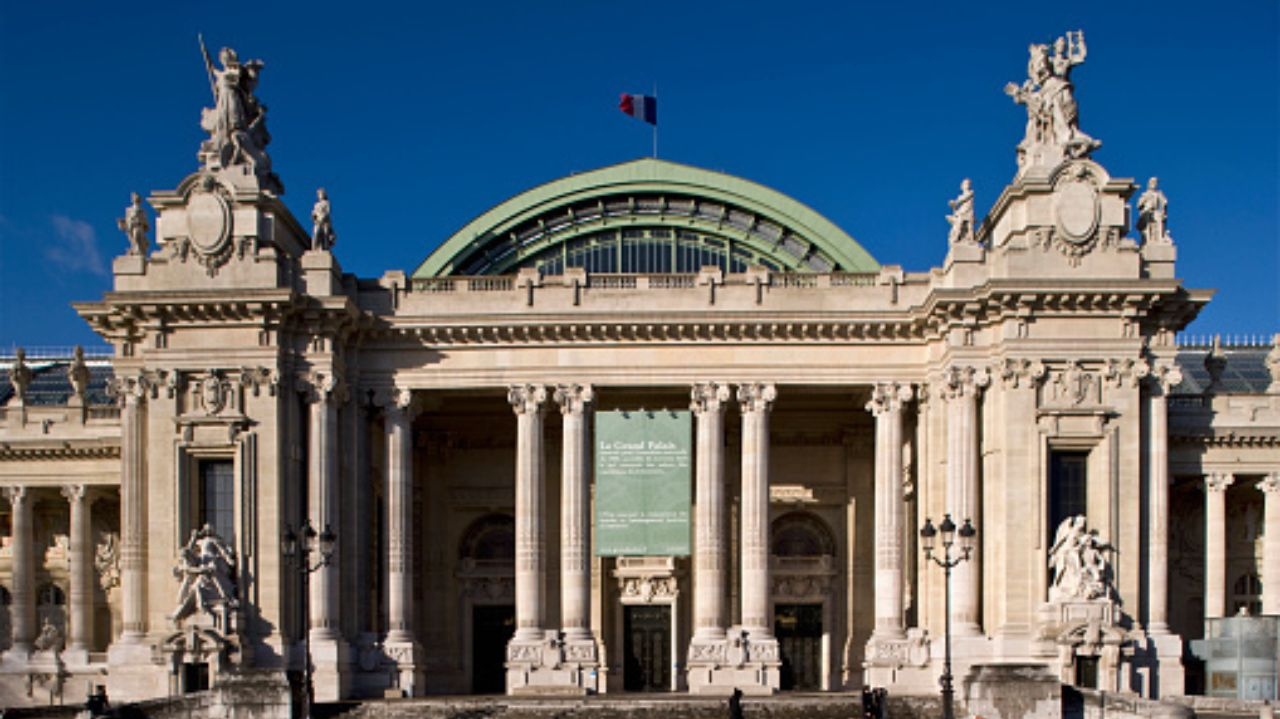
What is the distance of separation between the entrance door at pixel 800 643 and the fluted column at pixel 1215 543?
507 inches

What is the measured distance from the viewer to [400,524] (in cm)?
4341

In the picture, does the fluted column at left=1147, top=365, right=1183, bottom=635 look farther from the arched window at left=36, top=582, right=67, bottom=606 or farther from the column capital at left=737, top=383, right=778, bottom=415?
the arched window at left=36, top=582, right=67, bottom=606

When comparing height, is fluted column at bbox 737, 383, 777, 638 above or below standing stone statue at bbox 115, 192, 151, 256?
below

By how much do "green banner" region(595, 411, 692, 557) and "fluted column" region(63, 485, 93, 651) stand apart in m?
18.6

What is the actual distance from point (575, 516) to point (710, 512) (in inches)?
165

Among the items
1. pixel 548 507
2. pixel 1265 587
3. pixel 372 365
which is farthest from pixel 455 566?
pixel 1265 587

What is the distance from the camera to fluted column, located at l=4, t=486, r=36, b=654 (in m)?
48.4

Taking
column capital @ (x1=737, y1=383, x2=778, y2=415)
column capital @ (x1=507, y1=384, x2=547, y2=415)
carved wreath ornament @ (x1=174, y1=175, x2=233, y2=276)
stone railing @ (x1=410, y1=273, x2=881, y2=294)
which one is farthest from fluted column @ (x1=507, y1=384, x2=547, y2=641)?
carved wreath ornament @ (x1=174, y1=175, x2=233, y2=276)

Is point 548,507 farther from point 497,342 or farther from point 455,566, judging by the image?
point 497,342

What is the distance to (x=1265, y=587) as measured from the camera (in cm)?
4578

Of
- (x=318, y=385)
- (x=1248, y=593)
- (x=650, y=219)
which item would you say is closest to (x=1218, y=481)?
(x=1248, y=593)

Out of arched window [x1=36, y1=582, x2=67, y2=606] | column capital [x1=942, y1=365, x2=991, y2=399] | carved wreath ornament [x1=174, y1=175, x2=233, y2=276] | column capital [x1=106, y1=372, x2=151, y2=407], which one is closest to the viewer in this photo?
column capital [x1=942, y1=365, x2=991, y2=399]

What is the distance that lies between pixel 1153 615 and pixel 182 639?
90.7 feet

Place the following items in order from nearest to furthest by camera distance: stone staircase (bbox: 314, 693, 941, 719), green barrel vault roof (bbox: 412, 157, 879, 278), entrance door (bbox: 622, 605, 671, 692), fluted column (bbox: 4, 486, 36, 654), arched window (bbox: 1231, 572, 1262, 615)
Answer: stone staircase (bbox: 314, 693, 941, 719) → entrance door (bbox: 622, 605, 671, 692) → fluted column (bbox: 4, 486, 36, 654) → arched window (bbox: 1231, 572, 1262, 615) → green barrel vault roof (bbox: 412, 157, 879, 278)
